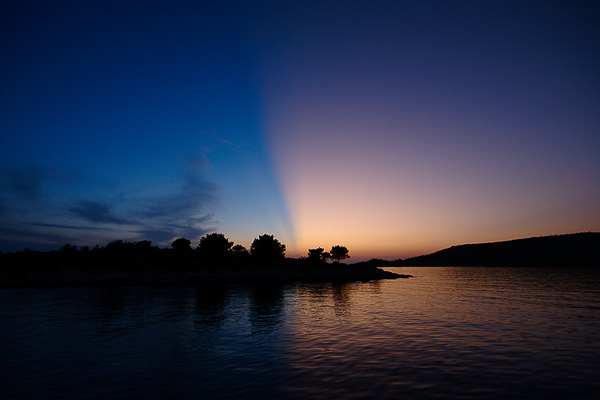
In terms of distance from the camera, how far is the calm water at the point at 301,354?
1323 cm

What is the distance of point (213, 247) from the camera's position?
374 ft

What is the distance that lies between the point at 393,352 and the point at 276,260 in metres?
109

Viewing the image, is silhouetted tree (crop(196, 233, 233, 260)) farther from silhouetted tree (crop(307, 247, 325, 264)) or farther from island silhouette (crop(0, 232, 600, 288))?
silhouetted tree (crop(307, 247, 325, 264))

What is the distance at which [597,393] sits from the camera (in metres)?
12.4

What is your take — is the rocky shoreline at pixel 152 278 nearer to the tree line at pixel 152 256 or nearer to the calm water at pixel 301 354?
the tree line at pixel 152 256

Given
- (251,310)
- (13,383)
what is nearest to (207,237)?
(251,310)

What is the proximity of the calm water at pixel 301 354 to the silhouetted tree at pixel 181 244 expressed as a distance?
102 m

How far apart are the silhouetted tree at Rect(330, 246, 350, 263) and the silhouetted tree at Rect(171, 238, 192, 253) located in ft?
270

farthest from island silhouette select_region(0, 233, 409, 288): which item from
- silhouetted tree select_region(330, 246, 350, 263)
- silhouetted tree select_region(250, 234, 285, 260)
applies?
silhouetted tree select_region(330, 246, 350, 263)

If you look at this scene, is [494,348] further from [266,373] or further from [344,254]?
[344,254]

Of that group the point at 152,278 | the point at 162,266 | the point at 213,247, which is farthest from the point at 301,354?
the point at 213,247

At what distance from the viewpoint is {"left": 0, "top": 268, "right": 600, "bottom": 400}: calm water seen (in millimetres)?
13234

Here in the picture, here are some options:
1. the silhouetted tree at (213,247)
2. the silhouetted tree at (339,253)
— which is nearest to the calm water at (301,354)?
the silhouetted tree at (213,247)

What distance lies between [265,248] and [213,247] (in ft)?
75.5
